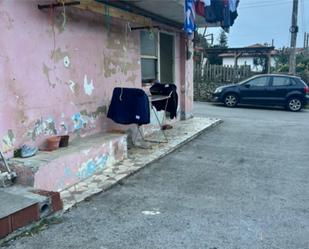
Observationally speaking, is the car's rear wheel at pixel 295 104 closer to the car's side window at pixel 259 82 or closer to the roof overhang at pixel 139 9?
the car's side window at pixel 259 82

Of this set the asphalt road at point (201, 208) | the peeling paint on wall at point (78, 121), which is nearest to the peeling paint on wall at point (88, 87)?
the peeling paint on wall at point (78, 121)

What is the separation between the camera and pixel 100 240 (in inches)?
131

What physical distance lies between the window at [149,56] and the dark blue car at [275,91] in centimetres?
669

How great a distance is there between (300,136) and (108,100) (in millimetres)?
4797

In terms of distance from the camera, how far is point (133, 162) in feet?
19.2

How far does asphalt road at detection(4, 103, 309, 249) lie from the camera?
3320 mm

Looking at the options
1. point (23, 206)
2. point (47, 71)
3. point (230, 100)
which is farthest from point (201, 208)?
point (230, 100)

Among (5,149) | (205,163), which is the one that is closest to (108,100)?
(205,163)

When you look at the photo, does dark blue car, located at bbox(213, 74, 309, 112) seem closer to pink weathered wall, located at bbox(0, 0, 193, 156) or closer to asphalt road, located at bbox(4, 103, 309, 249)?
asphalt road, located at bbox(4, 103, 309, 249)

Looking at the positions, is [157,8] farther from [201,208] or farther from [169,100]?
[201,208]

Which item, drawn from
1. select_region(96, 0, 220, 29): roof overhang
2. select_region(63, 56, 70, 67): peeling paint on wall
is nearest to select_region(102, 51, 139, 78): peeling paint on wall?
select_region(96, 0, 220, 29): roof overhang

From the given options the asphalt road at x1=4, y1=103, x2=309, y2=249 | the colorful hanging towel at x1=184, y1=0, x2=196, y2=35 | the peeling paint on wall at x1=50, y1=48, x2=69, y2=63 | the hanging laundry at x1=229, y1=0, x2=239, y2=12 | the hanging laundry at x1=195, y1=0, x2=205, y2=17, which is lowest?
the asphalt road at x1=4, y1=103, x2=309, y2=249

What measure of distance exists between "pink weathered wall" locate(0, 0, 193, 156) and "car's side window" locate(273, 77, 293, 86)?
28.3 ft

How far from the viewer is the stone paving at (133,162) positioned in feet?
14.7
